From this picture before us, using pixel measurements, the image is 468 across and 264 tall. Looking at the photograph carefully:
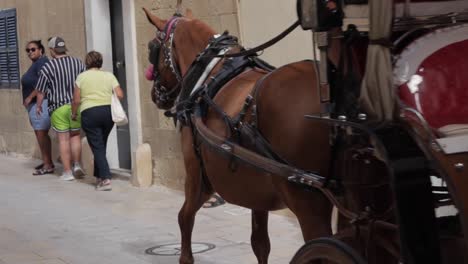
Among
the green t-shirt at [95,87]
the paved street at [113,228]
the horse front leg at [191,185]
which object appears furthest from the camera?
the green t-shirt at [95,87]

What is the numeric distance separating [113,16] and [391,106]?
892 cm

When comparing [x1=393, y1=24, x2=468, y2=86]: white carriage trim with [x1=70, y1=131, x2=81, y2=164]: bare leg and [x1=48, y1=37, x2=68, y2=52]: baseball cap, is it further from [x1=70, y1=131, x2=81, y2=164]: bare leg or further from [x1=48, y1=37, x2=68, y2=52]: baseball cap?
[x1=70, y1=131, x2=81, y2=164]: bare leg

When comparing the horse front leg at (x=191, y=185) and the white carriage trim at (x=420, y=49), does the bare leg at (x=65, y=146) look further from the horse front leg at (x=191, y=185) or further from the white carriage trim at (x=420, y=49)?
the white carriage trim at (x=420, y=49)

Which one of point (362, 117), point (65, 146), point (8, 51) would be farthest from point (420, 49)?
point (8, 51)

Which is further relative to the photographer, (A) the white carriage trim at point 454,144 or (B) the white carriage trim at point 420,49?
(B) the white carriage trim at point 420,49

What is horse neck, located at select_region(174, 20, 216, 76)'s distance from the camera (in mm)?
5816

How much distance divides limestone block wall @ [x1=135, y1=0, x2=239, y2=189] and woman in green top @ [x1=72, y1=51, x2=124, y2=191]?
1.34ft

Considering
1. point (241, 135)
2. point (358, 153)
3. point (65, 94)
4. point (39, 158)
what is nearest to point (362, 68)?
point (358, 153)

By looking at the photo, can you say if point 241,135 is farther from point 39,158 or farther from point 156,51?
point 39,158

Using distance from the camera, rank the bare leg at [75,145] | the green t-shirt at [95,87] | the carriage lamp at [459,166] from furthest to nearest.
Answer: the bare leg at [75,145], the green t-shirt at [95,87], the carriage lamp at [459,166]

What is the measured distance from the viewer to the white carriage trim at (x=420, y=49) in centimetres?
321

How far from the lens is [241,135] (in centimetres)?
456

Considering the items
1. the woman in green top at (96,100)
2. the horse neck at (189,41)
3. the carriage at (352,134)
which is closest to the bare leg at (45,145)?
the woman in green top at (96,100)

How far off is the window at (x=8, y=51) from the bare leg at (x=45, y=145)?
2525mm
